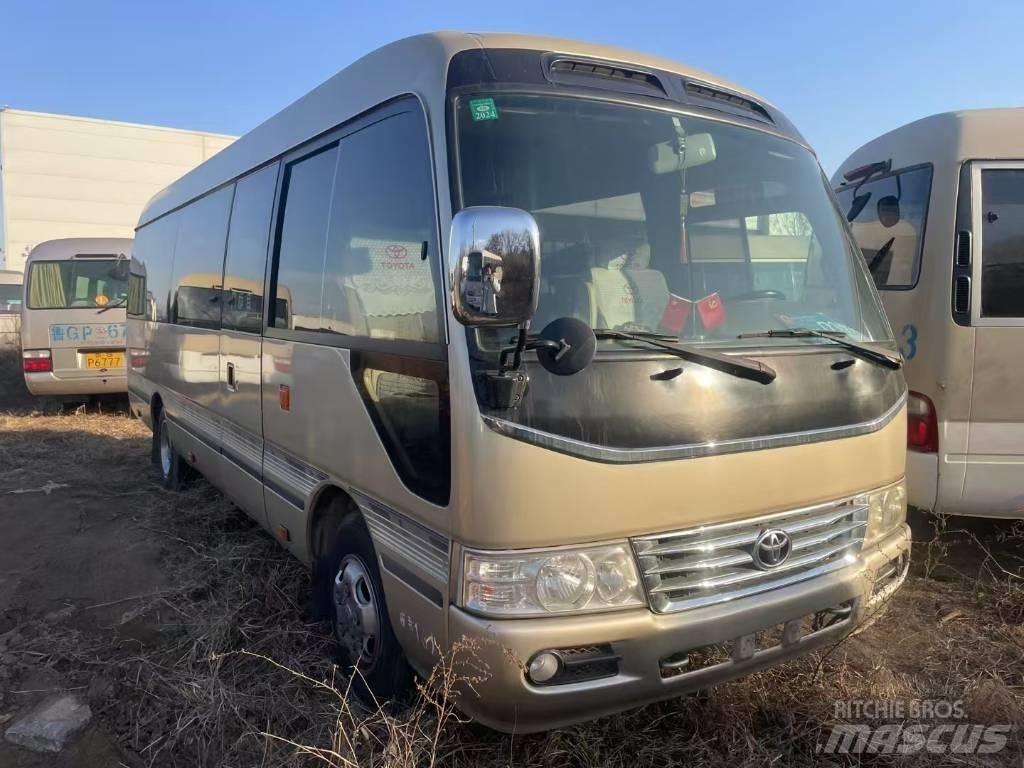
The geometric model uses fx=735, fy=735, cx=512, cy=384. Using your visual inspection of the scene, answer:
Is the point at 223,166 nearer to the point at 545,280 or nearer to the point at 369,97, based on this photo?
the point at 369,97

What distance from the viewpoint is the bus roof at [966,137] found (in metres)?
4.25

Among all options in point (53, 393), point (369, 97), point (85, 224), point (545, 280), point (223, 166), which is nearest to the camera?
point (545, 280)

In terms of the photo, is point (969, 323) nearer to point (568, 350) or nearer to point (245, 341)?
point (568, 350)

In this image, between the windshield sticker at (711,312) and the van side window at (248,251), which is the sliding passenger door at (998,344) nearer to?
the windshield sticker at (711,312)

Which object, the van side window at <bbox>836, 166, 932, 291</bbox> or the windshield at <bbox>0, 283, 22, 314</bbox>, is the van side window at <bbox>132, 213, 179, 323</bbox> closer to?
the van side window at <bbox>836, 166, 932, 291</bbox>

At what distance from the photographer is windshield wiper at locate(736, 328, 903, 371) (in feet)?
8.93

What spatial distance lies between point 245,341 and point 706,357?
2894 millimetres

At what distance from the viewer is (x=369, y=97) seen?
3043 millimetres

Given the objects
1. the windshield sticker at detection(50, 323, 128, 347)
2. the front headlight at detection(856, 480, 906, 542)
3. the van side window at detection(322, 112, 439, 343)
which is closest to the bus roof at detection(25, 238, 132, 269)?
the windshield sticker at detection(50, 323, 128, 347)

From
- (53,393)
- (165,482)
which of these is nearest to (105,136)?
(53,393)

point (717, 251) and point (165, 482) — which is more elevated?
point (717, 251)

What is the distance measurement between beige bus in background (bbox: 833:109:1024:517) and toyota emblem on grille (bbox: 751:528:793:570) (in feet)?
7.03

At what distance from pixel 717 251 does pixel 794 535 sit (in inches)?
43.2

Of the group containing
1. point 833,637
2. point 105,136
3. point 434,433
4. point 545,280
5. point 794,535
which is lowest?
point 833,637
